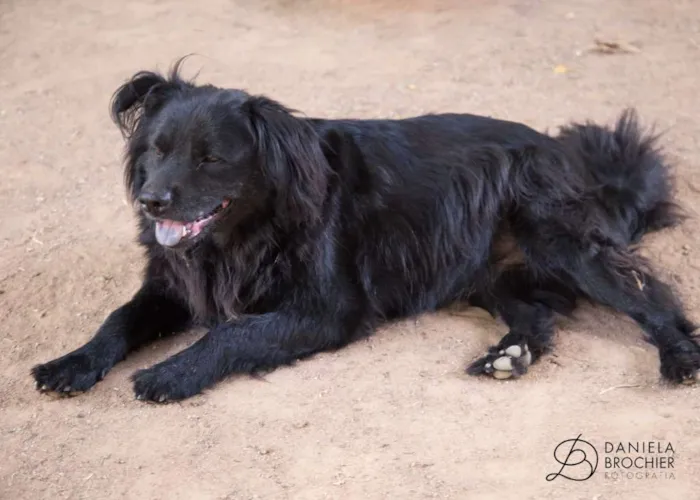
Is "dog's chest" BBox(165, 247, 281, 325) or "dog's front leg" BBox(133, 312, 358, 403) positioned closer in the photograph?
"dog's front leg" BBox(133, 312, 358, 403)

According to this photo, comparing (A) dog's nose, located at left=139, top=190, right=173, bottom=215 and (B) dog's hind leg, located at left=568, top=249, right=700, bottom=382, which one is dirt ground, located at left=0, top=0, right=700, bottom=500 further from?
(A) dog's nose, located at left=139, top=190, right=173, bottom=215

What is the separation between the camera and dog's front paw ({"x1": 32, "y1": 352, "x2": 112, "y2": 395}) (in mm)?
3977

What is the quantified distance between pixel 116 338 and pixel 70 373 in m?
0.30

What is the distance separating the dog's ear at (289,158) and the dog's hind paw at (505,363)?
1.02 meters

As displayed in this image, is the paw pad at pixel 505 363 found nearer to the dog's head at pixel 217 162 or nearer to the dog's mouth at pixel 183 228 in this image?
the dog's head at pixel 217 162

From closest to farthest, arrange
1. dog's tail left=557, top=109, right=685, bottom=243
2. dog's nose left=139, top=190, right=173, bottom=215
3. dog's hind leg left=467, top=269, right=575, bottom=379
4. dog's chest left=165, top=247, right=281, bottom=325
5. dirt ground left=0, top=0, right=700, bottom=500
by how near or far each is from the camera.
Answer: dirt ground left=0, top=0, right=700, bottom=500
dog's nose left=139, top=190, right=173, bottom=215
dog's hind leg left=467, top=269, right=575, bottom=379
dog's chest left=165, top=247, right=281, bottom=325
dog's tail left=557, top=109, right=685, bottom=243

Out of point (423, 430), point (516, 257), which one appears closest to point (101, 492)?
point (423, 430)

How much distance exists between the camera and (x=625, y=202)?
4.90m

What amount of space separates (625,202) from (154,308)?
255 centimetres

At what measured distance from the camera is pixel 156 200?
3.86m

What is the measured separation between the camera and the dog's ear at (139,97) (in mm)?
4340

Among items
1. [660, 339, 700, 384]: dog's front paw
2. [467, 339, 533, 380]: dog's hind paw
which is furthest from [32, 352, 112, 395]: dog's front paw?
[660, 339, 700, 384]: dog's front paw

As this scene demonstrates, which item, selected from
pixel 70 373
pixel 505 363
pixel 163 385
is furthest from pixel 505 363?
pixel 70 373

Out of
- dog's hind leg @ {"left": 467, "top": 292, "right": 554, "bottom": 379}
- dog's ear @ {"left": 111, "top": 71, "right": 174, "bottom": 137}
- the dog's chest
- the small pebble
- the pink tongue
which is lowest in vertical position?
dog's hind leg @ {"left": 467, "top": 292, "right": 554, "bottom": 379}
